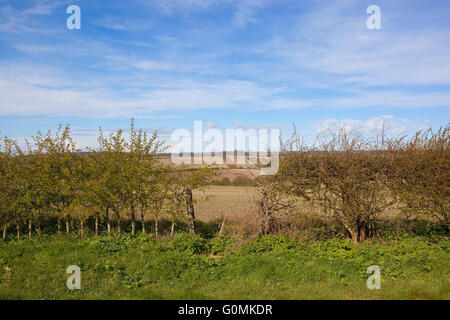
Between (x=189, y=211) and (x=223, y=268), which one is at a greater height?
(x=189, y=211)

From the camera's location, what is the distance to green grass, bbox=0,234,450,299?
6.29 m

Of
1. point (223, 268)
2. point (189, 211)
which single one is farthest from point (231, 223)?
point (223, 268)

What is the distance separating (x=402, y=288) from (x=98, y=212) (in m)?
8.80

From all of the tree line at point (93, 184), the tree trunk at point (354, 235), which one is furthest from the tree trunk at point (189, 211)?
the tree trunk at point (354, 235)

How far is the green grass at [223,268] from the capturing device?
629 centimetres

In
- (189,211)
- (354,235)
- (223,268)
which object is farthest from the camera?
(189,211)

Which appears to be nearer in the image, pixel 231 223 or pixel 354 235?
pixel 354 235

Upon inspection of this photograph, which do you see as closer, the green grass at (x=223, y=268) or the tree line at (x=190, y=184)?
the green grass at (x=223, y=268)

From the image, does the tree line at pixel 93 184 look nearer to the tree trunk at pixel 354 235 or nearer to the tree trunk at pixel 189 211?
the tree trunk at pixel 189 211

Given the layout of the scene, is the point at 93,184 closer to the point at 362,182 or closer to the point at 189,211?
the point at 189,211

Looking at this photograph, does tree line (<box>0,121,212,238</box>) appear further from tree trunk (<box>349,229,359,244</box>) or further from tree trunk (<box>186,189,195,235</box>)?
tree trunk (<box>349,229,359,244</box>)

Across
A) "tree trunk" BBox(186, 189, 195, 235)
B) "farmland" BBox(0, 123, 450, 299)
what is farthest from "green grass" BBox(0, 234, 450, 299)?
"tree trunk" BBox(186, 189, 195, 235)

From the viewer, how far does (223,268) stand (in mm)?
7570

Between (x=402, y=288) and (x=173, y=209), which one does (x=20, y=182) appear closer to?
(x=173, y=209)
